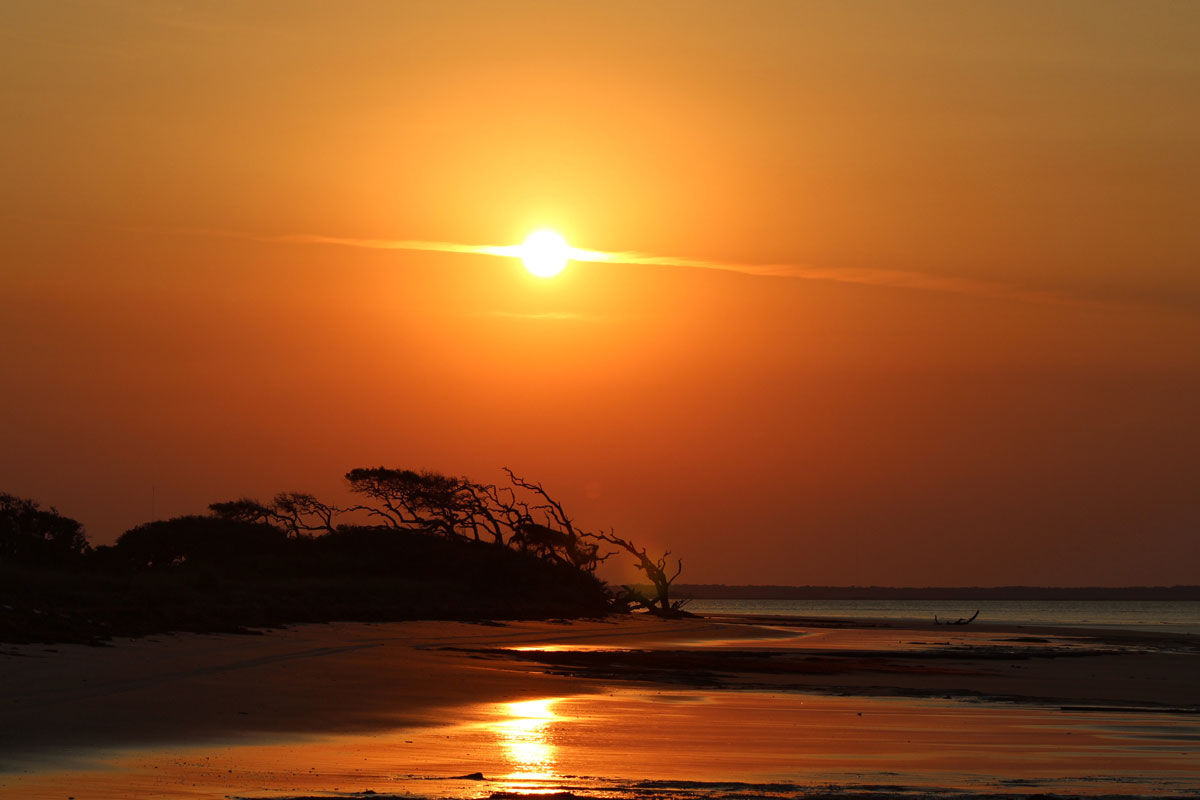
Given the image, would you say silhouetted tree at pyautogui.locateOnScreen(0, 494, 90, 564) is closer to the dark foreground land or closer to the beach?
the dark foreground land

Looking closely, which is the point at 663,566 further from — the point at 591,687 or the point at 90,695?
the point at 90,695

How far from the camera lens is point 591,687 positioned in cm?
2512

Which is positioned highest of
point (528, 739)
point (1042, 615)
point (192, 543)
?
point (1042, 615)

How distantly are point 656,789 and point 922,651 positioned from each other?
3281cm

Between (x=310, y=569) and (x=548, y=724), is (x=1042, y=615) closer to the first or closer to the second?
(x=310, y=569)

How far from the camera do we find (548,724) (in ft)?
61.1

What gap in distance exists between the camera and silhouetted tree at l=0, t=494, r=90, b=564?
51.9 metres

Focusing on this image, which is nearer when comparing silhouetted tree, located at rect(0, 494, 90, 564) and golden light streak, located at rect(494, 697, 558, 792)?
golden light streak, located at rect(494, 697, 558, 792)

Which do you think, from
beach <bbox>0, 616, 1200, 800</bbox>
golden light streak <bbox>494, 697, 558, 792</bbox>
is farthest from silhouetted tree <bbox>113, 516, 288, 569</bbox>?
golden light streak <bbox>494, 697, 558, 792</bbox>

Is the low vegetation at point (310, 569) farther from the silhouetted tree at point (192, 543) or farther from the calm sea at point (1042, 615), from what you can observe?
the calm sea at point (1042, 615)

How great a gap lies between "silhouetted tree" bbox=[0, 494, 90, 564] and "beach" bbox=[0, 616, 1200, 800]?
23302mm

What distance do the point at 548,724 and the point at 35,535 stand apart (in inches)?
1652

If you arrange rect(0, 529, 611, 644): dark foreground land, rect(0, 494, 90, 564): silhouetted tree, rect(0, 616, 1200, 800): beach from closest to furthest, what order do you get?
1. rect(0, 616, 1200, 800): beach
2. rect(0, 529, 611, 644): dark foreground land
3. rect(0, 494, 90, 564): silhouetted tree

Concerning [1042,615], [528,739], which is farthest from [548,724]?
[1042,615]
